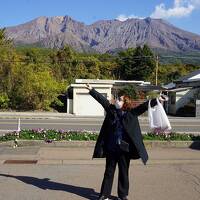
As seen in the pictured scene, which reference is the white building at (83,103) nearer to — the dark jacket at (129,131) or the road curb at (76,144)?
the road curb at (76,144)

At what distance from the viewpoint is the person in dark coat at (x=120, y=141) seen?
320 inches

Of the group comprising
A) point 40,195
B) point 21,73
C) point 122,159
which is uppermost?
point 21,73

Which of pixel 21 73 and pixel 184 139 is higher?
pixel 21 73

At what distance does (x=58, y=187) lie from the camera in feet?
30.7

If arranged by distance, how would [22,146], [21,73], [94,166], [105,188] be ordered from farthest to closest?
1. [21,73]
2. [22,146]
3. [94,166]
4. [105,188]

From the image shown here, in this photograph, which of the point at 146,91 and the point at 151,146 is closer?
the point at 151,146

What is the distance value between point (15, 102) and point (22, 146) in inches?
1314

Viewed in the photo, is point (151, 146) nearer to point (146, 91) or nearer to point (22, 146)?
point (22, 146)

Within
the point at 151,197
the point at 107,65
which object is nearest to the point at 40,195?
the point at 151,197

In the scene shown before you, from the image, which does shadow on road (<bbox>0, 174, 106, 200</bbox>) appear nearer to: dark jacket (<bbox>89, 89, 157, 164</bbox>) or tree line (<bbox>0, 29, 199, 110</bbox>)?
dark jacket (<bbox>89, 89, 157, 164</bbox>)

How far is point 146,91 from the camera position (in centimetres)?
5203

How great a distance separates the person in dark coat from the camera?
8.12 metres

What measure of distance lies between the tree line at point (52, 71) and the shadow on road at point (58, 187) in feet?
122

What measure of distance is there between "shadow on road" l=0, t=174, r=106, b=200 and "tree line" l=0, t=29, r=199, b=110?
37132 millimetres
